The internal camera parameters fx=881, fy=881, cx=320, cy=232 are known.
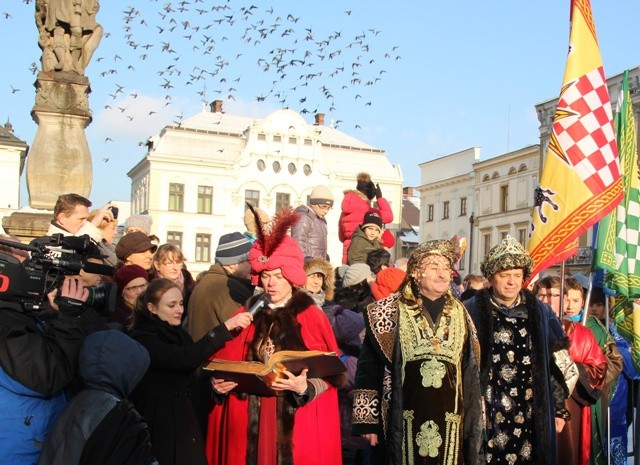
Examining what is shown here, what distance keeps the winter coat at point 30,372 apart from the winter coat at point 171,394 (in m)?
1.00

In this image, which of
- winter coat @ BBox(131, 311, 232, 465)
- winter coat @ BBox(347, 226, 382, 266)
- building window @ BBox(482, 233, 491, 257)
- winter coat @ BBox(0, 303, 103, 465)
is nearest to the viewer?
winter coat @ BBox(0, 303, 103, 465)

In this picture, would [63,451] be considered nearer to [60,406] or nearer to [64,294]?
[60,406]

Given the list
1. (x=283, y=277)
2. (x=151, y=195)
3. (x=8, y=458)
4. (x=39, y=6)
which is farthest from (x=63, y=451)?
(x=151, y=195)

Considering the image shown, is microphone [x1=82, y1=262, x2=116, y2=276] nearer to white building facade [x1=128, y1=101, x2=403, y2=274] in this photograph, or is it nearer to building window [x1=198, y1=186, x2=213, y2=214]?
white building facade [x1=128, y1=101, x2=403, y2=274]

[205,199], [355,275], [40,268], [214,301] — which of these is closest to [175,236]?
[205,199]

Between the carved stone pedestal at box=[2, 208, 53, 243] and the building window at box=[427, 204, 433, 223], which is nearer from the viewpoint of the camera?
the carved stone pedestal at box=[2, 208, 53, 243]

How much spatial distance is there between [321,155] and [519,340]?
58101 mm

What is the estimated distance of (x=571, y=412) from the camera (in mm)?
6633

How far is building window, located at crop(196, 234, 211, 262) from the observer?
61.0 meters

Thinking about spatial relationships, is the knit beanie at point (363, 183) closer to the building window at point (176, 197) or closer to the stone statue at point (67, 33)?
the stone statue at point (67, 33)

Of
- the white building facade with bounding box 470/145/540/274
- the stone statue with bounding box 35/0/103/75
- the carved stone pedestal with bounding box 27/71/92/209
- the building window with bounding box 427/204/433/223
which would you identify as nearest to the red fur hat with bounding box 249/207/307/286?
the carved stone pedestal with bounding box 27/71/92/209

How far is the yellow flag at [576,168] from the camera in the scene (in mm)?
Answer: 7125

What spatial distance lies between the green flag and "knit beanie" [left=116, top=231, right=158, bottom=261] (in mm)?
3903

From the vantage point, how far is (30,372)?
12.1ft
